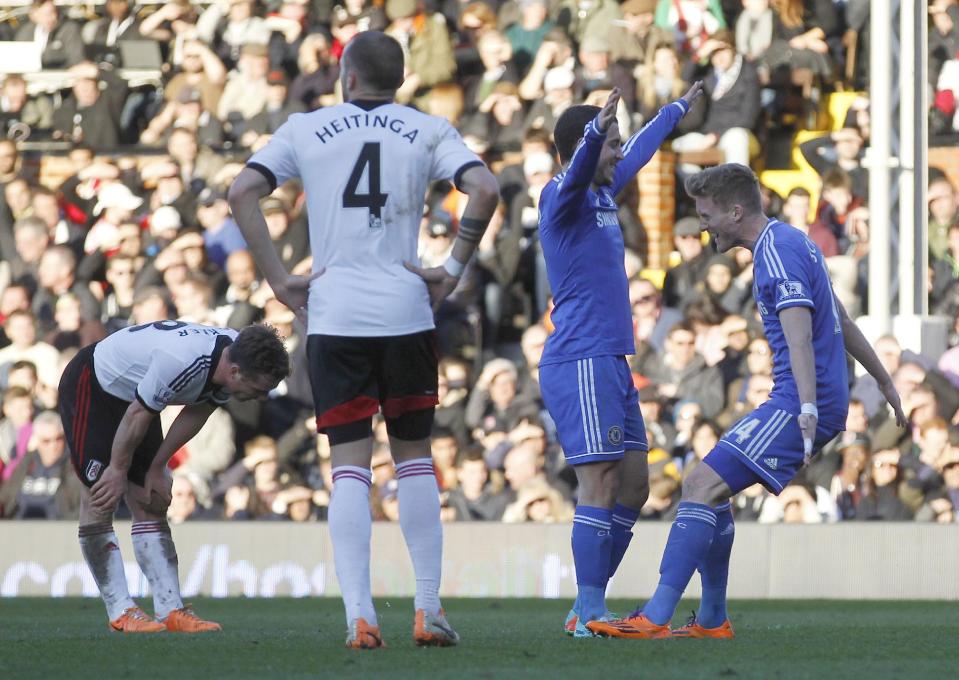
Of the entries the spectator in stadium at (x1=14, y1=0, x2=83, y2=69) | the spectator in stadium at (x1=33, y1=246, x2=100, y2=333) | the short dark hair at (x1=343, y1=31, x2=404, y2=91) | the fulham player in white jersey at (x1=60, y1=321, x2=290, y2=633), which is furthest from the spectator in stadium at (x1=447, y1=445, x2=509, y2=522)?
the spectator in stadium at (x1=14, y1=0, x2=83, y2=69)

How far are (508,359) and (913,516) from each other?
13.5ft

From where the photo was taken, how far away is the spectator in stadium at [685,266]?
16109 millimetres

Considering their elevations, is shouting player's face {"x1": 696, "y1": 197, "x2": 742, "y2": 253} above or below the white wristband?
above

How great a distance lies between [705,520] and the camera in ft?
26.2

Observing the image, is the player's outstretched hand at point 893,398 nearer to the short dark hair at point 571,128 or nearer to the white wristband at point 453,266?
the short dark hair at point 571,128

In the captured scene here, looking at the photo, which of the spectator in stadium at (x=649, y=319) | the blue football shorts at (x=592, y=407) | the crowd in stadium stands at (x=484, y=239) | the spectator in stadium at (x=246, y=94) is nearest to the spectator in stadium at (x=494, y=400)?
the crowd in stadium stands at (x=484, y=239)

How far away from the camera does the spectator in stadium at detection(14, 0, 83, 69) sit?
21.3 meters

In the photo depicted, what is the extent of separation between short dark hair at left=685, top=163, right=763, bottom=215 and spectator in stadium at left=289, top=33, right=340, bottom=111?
1093 centimetres

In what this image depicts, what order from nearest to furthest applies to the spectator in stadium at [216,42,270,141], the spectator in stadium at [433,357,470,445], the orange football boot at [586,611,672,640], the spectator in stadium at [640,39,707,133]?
the orange football boot at [586,611,672,640], the spectator in stadium at [433,357,470,445], the spectator in stadium at [640,39,707,133], the spectator in stadium at [216,42,270,141]

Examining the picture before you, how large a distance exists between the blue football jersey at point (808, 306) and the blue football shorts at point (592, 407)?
0.69 meters

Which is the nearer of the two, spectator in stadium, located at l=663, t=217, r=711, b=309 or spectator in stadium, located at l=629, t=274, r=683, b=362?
spectator in stadium, located at l=629, t=274, r=683, b=362

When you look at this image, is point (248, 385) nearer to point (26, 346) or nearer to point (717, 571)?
point (717, 571)

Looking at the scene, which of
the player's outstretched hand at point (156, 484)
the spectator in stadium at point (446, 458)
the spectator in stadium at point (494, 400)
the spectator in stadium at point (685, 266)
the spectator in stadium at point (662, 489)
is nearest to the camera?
the player's outstretched hand at point (156, 484)

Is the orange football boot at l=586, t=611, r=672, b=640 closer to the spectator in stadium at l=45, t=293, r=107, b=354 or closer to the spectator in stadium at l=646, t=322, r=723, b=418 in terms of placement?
the spectator in stadium at l=646, t=322, r=723, b=418
